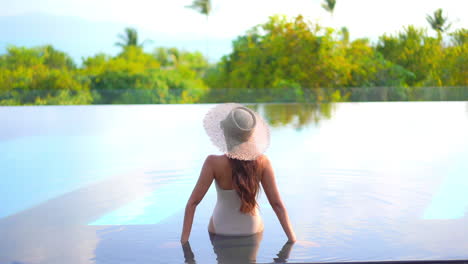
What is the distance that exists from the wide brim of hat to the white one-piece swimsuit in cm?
25

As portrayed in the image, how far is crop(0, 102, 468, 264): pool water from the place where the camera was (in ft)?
10.6

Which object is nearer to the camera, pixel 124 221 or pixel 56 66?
pixel 124 221

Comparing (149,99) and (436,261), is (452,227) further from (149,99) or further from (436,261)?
(149,99)

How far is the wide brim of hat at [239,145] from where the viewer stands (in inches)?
115

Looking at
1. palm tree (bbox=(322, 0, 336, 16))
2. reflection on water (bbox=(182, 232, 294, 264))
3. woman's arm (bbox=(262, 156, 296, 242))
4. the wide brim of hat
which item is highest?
palm tree (bbox=(322, 0, 336, 16))

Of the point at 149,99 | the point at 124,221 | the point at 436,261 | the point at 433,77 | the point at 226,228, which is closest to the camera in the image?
the point at 436,261

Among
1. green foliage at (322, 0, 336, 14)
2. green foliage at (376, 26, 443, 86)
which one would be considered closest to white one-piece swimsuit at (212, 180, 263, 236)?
green foliage at (376, 26, 443, 86)

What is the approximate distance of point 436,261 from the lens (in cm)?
282

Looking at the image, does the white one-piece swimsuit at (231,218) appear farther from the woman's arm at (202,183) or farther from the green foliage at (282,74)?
the green foliage at (282,74)

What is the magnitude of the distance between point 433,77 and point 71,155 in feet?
67.4

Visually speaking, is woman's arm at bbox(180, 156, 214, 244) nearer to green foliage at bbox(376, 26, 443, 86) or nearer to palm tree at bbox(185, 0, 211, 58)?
green foliage at bbox(376, 26, 443, 86)

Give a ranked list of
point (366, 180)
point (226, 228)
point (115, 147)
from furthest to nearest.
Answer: point (115, 147) < point (366, 180) < point (226, 228)

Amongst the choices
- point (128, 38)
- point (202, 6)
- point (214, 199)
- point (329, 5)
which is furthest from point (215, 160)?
point (128, 38)

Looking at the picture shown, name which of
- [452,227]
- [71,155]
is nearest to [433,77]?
[71,155]
